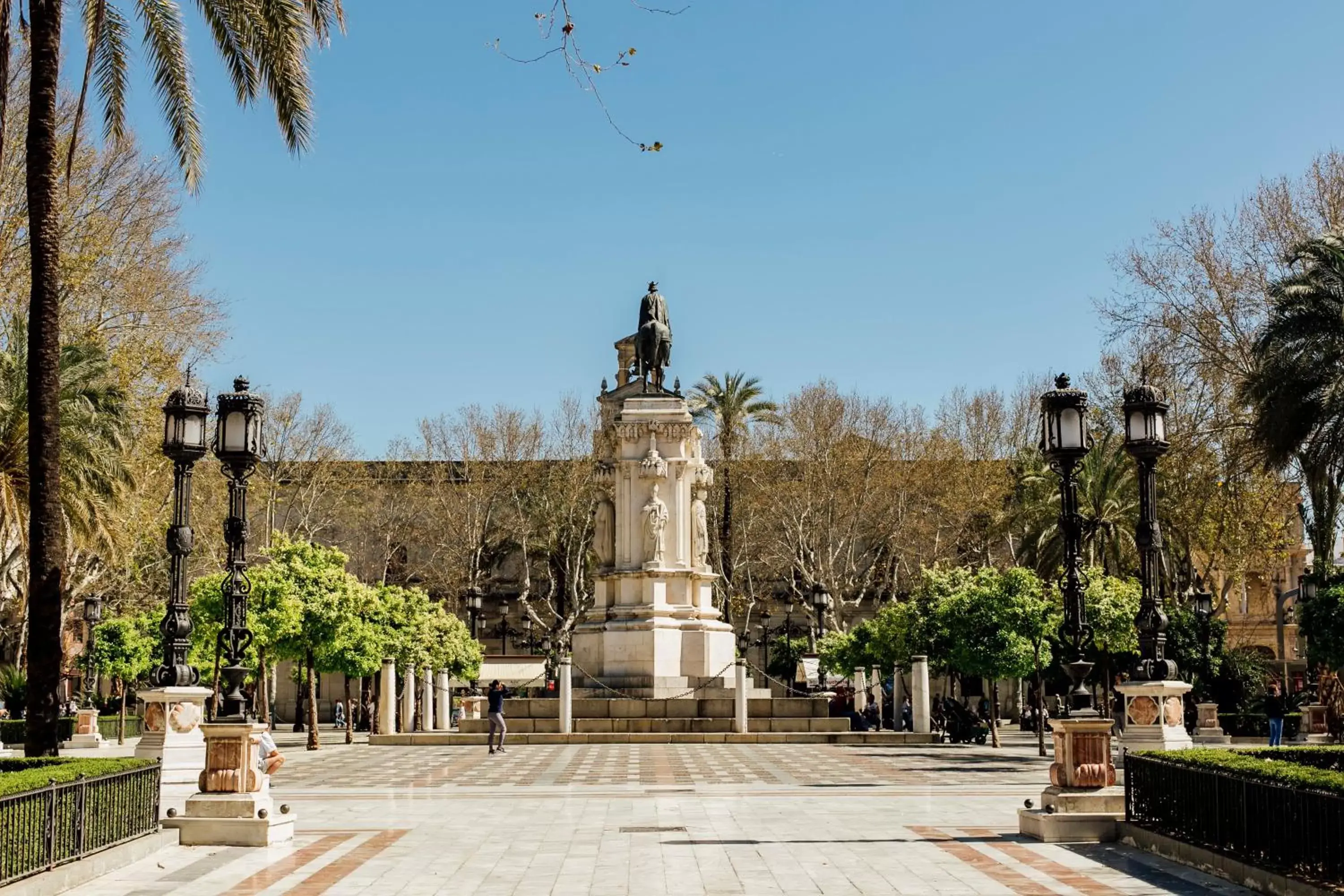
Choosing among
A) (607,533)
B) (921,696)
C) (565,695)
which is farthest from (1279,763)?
(607,533)

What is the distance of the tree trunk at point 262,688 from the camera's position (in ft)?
123

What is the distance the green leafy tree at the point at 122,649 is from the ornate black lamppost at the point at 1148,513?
30525 mm

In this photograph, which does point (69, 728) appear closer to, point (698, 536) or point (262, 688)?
point (262, 688)

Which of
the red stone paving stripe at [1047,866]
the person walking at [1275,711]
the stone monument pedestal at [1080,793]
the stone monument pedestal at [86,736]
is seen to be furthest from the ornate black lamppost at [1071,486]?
the stone monument pedestal at [86,736]

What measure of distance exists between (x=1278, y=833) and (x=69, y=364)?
86.8 feet

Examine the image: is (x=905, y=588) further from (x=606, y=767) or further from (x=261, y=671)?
(x=606, y=767)

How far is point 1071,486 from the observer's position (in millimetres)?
16484

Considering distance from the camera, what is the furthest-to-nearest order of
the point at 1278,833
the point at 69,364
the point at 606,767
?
the point at 69,364
the point at 606,767
the point at 1278,833

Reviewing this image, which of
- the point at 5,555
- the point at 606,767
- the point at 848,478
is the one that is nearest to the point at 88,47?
the point at 606,767

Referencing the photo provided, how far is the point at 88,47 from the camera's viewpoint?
678 inches

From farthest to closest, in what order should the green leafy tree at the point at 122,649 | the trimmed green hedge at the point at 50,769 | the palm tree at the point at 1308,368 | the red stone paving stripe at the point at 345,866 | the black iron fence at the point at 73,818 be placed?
the green leafy tree at the point at 122,649, the palm tree at the point at 1308,368, the red stone paving stripe at the point at 345,866, the trimmed green hedge at the point at 50,769, the black iron fence at the point at 73,818

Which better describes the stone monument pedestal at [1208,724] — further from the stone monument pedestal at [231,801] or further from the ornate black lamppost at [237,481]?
the stone monument pedestal at [231,801]

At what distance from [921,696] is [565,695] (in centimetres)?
877

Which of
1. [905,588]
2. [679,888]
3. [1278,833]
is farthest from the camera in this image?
[905,588]
